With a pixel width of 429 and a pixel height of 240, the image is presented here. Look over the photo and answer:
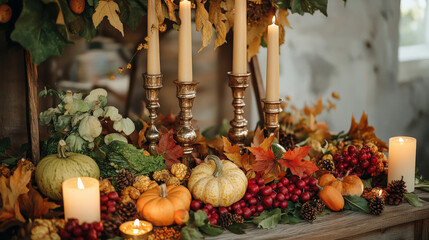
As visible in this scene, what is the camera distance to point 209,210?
104cm

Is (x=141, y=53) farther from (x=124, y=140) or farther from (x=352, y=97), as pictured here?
(x=352, y=97)

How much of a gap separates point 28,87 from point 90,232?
17.0 inches

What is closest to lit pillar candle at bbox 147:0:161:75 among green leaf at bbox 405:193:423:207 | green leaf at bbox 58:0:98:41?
green leaf at bbox 58:0:98:41

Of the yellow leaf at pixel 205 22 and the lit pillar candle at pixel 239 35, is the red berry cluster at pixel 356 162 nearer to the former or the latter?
the lit pillar candle at pixel 239 35

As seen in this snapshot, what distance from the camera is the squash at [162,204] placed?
3.27 feet

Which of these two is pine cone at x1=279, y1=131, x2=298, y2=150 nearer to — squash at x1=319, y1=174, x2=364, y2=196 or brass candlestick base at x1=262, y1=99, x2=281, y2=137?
brass candlestick base at x1=262, y1=99, x2=281, y2=137

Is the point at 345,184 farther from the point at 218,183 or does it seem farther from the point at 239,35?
the point at 239,35

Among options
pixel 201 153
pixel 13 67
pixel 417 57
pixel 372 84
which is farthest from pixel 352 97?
pixel 13 67

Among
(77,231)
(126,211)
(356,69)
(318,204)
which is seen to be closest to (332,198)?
(318,204)

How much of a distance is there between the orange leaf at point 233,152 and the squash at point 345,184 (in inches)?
8.3

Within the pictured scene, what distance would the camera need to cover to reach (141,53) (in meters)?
1.46

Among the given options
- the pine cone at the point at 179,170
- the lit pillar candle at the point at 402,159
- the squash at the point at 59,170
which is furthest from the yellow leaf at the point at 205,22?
the lit pillar candle at the point at 402,159

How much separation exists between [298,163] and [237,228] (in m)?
0.23

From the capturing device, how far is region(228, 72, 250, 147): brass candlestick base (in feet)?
3.99
